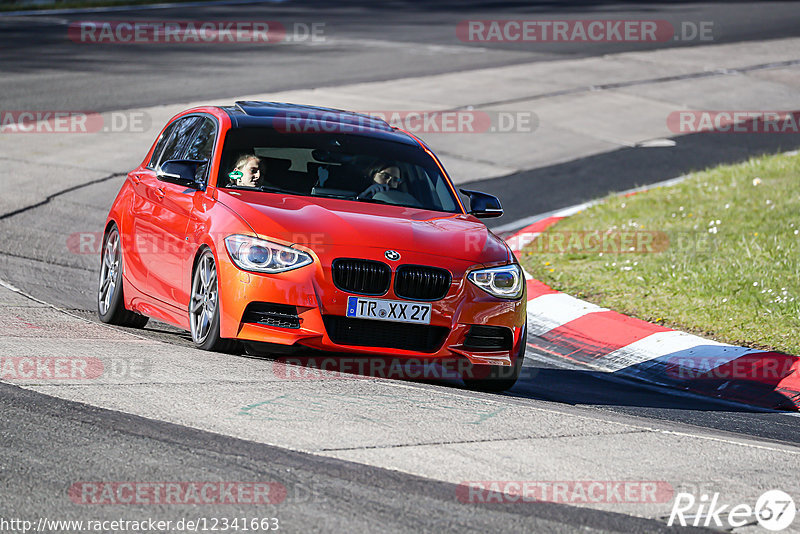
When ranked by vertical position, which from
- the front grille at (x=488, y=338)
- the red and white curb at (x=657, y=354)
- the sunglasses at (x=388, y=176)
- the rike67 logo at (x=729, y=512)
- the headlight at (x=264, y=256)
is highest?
the sunglasses at (x=388, y=176)

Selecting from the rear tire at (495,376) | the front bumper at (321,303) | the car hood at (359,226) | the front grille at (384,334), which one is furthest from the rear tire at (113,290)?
the rear tire at (495,376)

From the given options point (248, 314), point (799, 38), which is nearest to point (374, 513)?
point (248, 314)

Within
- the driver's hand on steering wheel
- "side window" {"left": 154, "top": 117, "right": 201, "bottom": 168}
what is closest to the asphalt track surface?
"side window" {"left": 154, "top": 117, "right": 201, "bottom": 168}

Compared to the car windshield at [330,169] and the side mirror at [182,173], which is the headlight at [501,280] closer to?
the car windshield at [330,169]

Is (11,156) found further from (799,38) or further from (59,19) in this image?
(799,38)

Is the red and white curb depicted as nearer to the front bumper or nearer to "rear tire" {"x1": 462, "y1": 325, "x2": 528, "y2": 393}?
"rear tire" {"x1": 462, "y1": 325, "x2": 528, "y2": 393}

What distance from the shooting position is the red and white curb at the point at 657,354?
8.13 m

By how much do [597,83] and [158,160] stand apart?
14.9 m

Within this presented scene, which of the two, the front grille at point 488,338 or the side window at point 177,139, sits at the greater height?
the side window at point 177,139

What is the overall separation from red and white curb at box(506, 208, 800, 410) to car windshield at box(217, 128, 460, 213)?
5.61ft

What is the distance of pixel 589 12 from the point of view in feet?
110

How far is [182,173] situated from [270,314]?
56.1 inches

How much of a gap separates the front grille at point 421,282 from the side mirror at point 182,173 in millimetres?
1652

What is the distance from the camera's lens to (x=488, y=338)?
7230 mm
